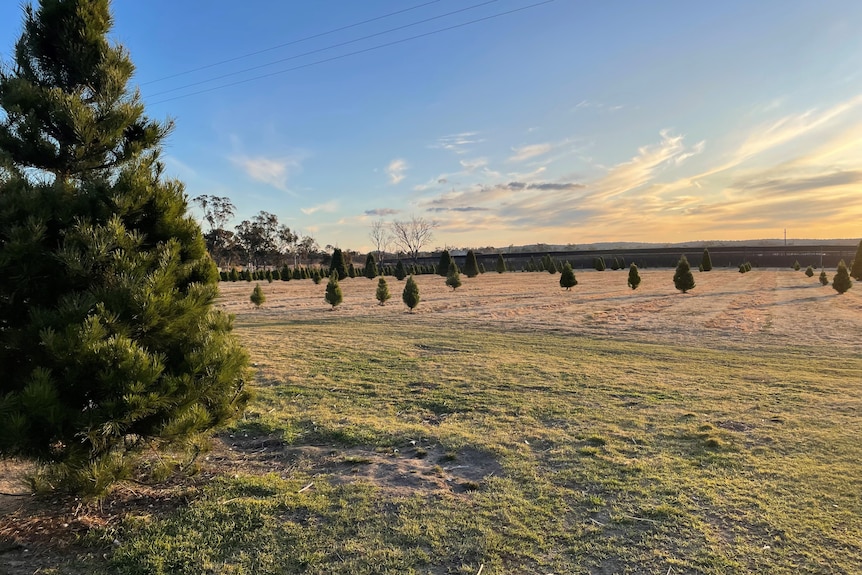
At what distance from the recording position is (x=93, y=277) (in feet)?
9.95

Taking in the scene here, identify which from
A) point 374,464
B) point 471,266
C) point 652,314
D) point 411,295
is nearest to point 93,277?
point 374,464

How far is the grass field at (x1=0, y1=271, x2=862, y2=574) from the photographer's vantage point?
9.33ft

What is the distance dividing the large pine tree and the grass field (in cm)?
82

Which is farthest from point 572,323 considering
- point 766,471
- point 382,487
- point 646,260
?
point 646,260

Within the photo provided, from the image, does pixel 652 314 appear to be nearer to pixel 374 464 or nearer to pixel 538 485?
pixel 538 485

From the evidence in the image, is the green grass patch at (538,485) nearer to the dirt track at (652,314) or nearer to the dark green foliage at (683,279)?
the dirt track at (652,314)

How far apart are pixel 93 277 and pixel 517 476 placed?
3.63 m

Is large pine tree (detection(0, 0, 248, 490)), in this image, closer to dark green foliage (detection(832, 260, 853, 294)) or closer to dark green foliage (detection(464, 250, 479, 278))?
dark green foliage (detection(832, 260, 853, 294))

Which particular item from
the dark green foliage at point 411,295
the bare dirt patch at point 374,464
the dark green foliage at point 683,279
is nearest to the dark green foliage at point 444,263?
the dark green foliage at point 683,279

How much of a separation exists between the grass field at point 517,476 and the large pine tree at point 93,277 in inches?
32.1

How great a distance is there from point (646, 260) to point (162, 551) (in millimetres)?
91217

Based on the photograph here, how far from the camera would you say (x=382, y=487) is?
3.79 m

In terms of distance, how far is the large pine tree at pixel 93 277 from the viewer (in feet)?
9.21

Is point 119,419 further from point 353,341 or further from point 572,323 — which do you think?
point 572,323
